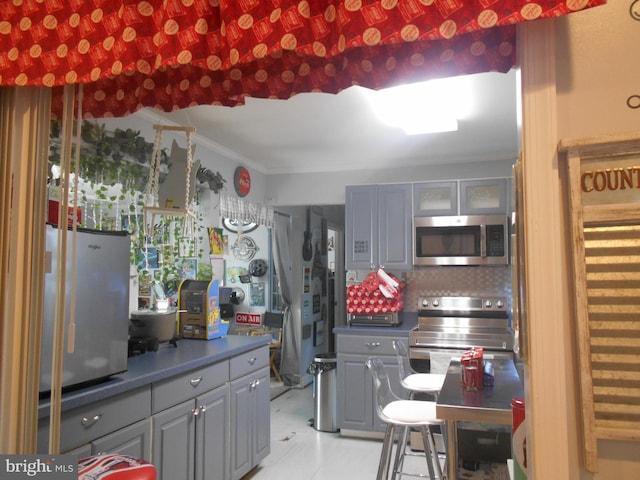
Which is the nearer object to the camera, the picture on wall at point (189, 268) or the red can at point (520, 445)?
the red can at point (520, 445)

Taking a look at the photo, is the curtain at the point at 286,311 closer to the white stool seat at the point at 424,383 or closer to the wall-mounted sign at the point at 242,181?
the wall-mounted sign at the point at 242,181

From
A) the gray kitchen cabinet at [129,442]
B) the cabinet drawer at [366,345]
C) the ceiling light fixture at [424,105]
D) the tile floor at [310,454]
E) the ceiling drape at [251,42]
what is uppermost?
the ceiling light fixture at [424,105]

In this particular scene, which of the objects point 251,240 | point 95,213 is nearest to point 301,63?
point 95,213

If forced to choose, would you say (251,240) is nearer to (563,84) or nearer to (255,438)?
(255,438)

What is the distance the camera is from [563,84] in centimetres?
95

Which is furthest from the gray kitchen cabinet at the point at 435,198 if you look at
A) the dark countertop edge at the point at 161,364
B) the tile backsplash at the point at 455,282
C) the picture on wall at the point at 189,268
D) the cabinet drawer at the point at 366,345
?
the picture on wall at the point at 189,268

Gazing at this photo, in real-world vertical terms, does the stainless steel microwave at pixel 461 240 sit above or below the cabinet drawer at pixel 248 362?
above

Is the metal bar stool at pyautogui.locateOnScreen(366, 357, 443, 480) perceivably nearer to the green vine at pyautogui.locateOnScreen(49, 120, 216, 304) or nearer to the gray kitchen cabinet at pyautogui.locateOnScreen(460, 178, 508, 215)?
the green vine at pyautogui.locateOnScreen(49, 120, 216, 304)

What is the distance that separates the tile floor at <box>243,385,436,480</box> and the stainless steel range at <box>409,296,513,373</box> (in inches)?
34.4

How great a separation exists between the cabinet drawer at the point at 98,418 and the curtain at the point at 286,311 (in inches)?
143

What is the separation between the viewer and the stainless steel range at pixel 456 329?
3871mm

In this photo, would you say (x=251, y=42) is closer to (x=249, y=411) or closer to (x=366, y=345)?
(x=249, y=411)

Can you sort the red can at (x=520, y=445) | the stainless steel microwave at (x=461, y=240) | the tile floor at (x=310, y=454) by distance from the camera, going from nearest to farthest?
the red can at (x=520, y=445) < the tile floor at (x=310, y=454) < the stainless steel microwave at (x=461, y=240)

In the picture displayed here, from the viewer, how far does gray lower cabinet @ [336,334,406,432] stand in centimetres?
410
